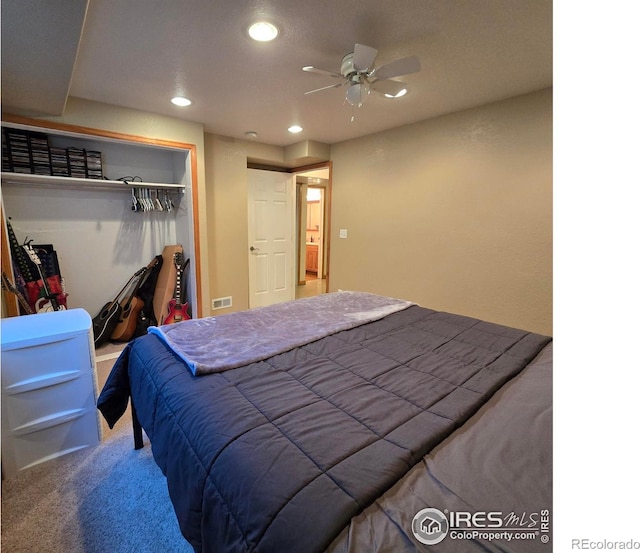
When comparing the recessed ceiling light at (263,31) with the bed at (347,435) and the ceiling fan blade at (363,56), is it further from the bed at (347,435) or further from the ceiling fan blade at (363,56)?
the bed at (347,435)

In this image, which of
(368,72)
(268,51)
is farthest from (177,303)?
(368,72)

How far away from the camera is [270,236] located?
4676mm

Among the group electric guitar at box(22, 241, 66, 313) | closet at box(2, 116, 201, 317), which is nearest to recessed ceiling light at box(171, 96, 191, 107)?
Result: closet at box(2, 116, 201, 317)

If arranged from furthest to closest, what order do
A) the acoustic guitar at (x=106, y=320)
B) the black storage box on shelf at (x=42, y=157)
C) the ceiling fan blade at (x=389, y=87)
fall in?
1. the acoustic guitar at (x=106, y=320)
2. the black storage box on shelf at (x=42, y=157)
3. the ceiling fan blade at (x=389, y=87)

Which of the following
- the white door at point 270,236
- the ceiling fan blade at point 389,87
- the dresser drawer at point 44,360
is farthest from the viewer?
the white door at point 270,236

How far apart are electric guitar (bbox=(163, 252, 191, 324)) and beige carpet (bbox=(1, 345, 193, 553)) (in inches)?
69.4

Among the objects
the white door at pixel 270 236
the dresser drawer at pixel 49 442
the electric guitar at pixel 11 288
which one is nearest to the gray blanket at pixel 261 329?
the dresser drawer at pixel 49 442

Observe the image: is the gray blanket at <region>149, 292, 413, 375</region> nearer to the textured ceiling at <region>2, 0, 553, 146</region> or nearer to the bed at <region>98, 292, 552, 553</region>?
the bed at <region>98, 292, 552, 553</region>

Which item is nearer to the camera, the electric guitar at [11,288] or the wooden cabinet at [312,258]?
the electric guitar at [11,288]

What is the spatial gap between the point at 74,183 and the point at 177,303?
4.80 ft

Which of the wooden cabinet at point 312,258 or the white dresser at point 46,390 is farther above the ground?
the wooden cabinet at point 312,258

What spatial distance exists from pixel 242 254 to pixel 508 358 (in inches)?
131

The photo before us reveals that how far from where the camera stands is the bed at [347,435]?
2.22ft

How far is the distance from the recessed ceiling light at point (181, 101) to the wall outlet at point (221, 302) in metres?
2.13
